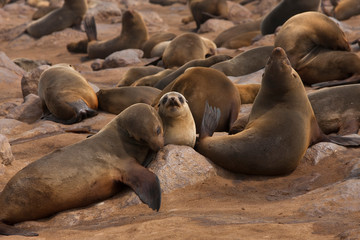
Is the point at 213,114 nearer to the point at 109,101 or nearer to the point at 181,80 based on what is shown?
the point at 181,80

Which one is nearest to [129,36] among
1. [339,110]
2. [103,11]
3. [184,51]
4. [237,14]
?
[184,51]

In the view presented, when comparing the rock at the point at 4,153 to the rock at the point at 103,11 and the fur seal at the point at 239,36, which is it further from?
the rock at the point at 103,11

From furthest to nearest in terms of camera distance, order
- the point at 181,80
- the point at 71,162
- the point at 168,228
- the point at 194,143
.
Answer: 1. the point at 181,80
2. the point at 194,143
3. the point at 71,162
4. the point at 168,228

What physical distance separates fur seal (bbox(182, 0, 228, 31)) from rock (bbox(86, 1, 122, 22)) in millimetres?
3660

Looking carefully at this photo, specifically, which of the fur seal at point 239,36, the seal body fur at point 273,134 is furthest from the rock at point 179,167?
the fur seal at point 239,36

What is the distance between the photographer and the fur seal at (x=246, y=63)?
828 centimetres

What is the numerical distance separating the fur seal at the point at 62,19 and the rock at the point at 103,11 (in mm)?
1936

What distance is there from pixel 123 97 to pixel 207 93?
1.72 metres

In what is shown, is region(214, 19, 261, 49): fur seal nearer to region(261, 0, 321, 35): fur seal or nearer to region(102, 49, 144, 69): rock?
region(261, 0, 321, 35): fur seal

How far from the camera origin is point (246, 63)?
27.6 ft

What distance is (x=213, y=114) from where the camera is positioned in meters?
5.61

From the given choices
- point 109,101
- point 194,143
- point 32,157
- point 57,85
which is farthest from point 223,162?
point 57,85

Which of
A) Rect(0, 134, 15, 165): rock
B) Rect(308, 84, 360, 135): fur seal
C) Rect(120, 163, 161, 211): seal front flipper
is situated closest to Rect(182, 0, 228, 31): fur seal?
Rect(308, 84, 360, 135): fur seal

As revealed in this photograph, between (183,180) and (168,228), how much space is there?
1.26m
